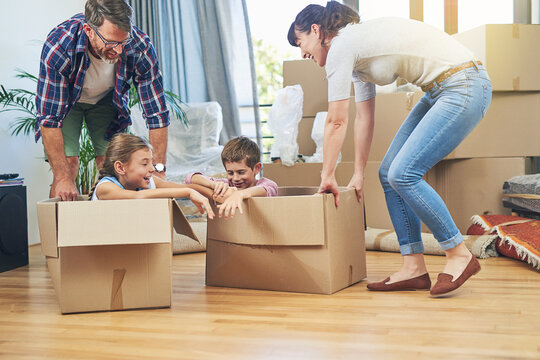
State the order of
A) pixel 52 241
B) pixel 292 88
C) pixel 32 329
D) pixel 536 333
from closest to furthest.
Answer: pixel 536 333
pixel 32 329
pixel 52 241
pixel 292 88

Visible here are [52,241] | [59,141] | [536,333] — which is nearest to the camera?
[536,333]

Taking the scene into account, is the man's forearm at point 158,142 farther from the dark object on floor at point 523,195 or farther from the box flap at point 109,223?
the dark object on floor at point 523,195

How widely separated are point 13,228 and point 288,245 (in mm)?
1401

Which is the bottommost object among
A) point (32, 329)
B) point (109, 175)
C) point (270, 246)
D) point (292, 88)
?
point (32, 329)

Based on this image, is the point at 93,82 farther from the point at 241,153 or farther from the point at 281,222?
the point at 281,222

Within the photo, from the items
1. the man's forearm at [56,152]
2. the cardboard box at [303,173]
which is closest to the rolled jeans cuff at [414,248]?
the man's forearm at [56,152]

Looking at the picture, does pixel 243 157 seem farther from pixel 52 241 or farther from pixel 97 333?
pixel 97 333

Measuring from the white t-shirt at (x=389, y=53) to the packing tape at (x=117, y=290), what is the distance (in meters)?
0.78

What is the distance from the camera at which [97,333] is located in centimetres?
141

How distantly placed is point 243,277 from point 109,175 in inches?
21.5

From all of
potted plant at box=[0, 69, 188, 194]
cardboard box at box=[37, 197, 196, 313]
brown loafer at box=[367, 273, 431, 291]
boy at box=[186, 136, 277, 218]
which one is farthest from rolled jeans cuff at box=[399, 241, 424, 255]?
potted plant at box=[0, 69, 188, 194]

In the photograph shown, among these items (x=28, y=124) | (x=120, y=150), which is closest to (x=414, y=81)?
(x=120, y=150)

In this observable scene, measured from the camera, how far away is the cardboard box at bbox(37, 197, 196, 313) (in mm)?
1496

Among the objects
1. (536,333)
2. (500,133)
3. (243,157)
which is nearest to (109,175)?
(243,157)
